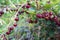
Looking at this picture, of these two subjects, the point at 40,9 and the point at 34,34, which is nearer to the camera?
the point at 40,9

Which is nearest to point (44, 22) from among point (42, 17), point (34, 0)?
point (42, 17)

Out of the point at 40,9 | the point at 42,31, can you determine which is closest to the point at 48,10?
the point at 40,9

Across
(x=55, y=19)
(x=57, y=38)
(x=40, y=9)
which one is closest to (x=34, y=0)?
(x=40, y=9)

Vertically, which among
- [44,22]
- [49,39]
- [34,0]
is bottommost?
[49,39]

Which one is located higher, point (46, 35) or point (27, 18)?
point (27, 18)

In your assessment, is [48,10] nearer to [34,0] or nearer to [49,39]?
[34,0]

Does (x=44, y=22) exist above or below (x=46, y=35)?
above

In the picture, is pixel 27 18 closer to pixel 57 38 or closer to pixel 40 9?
pixel 40 9

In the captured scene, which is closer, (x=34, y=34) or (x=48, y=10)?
(x=48, y=10)
